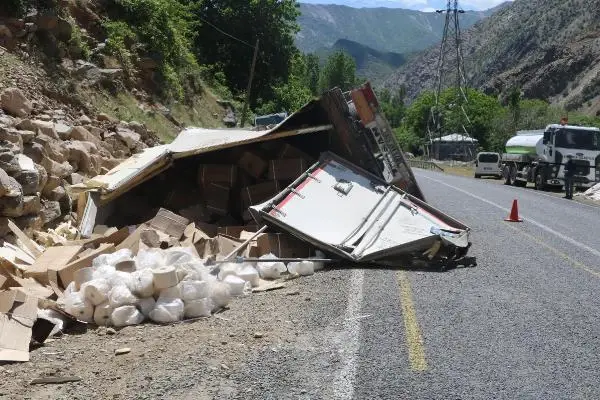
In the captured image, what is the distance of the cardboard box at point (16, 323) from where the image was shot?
5695 mm

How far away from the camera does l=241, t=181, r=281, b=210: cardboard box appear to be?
11.3 meters

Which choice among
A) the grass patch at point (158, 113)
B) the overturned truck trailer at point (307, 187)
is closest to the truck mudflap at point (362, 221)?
the overturned truck trailer at point (307, 187)

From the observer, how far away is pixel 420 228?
9.68 meters

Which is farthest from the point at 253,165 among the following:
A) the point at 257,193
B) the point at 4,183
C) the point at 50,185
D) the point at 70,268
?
the point at 70,268

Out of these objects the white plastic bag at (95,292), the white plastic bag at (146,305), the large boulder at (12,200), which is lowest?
the white plastic bag at (146,305)

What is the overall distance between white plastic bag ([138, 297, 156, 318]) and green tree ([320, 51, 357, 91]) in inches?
4462

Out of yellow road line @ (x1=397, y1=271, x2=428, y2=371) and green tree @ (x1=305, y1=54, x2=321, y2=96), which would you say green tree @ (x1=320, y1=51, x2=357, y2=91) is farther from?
yellow road line @ (x1=397, y1=271, x2=428, y2=371)

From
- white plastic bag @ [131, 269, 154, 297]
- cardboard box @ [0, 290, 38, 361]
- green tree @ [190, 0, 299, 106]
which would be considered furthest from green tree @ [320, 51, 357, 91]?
cardboard box @ [0, 290, 38, 361]

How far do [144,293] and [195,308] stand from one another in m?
0.52

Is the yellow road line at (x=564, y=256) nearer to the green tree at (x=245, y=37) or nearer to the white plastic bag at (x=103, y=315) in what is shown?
the white plastic bag at (x=103, y=315)

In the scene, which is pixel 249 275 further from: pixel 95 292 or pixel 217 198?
pixel 217 198

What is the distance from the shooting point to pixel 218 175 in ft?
38.7

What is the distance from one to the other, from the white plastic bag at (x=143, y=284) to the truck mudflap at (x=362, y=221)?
2.83 m

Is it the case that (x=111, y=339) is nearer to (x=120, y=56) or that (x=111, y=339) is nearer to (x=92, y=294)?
(x=92, y=294)
